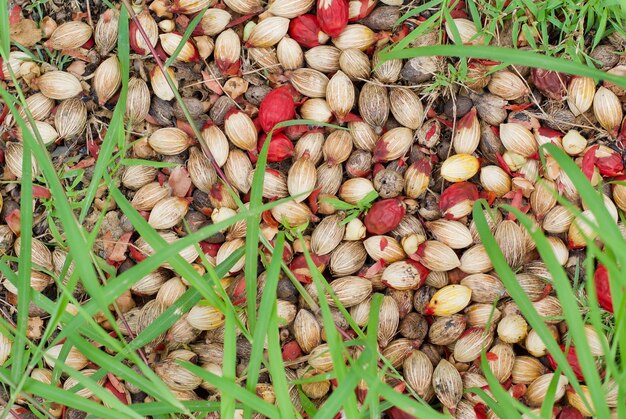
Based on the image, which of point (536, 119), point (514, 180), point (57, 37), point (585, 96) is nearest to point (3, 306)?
point (57, 37)

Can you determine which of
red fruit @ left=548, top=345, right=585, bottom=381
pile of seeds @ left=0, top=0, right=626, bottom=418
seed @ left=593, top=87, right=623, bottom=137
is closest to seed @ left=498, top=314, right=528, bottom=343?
pile of seeds @ left=0, top=0, right=626, bottom=418

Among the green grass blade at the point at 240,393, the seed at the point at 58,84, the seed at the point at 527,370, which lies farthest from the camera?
the seed at the point at 58,84

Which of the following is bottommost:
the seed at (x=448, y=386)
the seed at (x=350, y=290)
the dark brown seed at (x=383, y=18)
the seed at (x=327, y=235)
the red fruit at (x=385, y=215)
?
the seed at (x=448, y=386)

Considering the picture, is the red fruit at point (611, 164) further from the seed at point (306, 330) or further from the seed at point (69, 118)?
the seed at point (69, 118)

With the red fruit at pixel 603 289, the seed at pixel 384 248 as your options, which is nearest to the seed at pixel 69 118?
the seed at pixel 384 248

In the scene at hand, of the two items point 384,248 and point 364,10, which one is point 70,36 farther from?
point 384,248

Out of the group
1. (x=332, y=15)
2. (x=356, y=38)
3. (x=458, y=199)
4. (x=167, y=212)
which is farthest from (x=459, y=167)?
(x=167, y=212)
